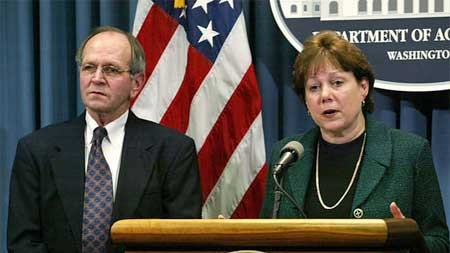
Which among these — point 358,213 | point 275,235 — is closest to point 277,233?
point 275,235

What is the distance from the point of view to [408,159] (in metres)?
2.10

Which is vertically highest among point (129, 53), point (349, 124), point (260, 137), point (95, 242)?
point (129, 53)

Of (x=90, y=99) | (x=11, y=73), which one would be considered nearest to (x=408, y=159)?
(x=90, y=99)

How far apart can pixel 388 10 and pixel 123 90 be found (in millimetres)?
1108

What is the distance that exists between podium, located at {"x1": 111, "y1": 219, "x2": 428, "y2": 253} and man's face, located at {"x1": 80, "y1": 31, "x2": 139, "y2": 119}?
93 cm

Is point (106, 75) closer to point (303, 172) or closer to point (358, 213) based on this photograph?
point (303, 172)

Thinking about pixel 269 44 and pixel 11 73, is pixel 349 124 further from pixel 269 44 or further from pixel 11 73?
pixel 11 73

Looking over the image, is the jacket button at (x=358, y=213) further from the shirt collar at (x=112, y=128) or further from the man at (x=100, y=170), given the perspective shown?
the shirt collar at (x=112, y=128)

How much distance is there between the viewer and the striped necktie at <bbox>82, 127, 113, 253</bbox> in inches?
86.4

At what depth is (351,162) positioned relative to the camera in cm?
218

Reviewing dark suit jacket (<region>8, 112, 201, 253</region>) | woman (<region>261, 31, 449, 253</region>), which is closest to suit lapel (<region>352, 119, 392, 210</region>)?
woman (<region>261, 31, 449, 253</region>)

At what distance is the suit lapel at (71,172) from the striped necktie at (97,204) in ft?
0.07

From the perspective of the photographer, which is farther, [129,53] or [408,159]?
[129,53]

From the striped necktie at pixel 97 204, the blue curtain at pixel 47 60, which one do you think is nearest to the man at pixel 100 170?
the striped necktie at pixel 97 204
